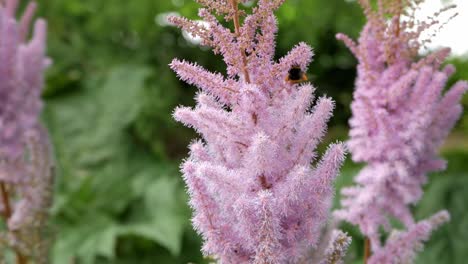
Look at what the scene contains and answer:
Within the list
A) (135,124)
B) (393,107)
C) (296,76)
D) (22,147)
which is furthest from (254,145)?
(135,124)

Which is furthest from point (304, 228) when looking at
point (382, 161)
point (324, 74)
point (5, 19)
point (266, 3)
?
point (324, 74)

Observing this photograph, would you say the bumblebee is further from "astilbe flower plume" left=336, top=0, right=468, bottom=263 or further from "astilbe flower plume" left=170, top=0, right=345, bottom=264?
"astilbe flower plume" left=336, top=0, right=468, bottom=263

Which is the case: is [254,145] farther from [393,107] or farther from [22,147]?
[22,147]

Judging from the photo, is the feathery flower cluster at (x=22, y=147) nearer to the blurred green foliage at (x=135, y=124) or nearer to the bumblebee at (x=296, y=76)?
the blurred green foliage at (x=135, y=124)

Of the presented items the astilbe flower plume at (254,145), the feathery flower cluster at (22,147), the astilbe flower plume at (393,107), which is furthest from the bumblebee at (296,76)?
the feathery flower cluster at (22,147)

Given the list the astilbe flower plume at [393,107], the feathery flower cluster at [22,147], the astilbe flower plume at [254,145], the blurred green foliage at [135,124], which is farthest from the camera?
the blurred green foliage at [135,124]

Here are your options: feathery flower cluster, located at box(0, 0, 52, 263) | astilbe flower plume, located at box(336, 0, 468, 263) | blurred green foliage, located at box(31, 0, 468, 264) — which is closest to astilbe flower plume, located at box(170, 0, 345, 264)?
astilbe flower plume, located at box(336, 0, 468, 263)

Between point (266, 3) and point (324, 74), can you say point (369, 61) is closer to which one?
point (266, 3)
